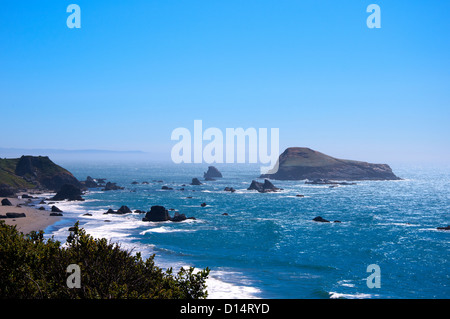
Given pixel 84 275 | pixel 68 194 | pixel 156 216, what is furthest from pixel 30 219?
pixel 84 275

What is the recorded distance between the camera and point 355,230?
7888 cm

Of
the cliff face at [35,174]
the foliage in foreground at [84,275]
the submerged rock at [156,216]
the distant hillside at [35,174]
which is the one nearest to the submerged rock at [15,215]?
the submerged rock at [156,216]

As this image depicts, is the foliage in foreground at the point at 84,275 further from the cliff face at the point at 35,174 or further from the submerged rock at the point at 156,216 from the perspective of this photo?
the cliff face at the point at 35,174

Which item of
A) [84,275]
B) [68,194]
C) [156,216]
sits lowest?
[156,216]

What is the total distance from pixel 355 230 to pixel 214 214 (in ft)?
119

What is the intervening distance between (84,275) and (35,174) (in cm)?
15513

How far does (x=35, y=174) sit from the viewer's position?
155625 mm

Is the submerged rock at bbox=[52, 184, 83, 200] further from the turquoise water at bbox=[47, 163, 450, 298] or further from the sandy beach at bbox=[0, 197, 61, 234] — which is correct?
the sandy beach at bbox=[0, 197, 61, 234]

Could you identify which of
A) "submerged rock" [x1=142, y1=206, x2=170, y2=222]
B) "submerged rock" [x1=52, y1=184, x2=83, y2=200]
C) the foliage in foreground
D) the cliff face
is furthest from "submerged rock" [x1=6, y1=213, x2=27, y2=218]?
the cliff face

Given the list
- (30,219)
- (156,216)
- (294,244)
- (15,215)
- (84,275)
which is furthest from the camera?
(156,216)

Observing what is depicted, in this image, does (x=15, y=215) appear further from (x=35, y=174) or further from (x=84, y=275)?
(x=35, y=174)
